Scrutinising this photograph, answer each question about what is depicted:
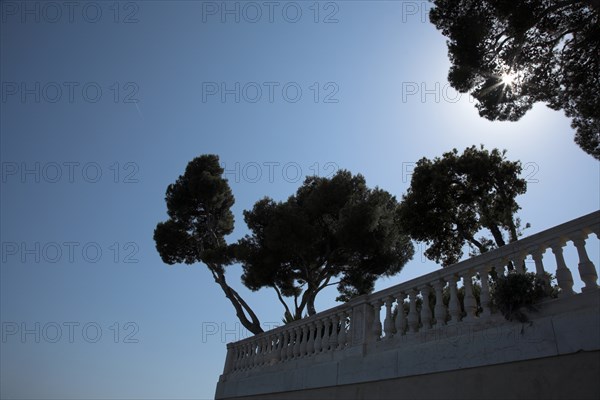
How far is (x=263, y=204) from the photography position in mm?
13883

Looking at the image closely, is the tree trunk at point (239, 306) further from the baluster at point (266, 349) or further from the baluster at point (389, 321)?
the baluster at point (389, 321)

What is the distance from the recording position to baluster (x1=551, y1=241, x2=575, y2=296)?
14.3 feet

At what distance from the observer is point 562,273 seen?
444 cm

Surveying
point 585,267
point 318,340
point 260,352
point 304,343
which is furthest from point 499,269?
point 260,352

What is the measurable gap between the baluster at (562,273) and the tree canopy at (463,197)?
26.8 ft

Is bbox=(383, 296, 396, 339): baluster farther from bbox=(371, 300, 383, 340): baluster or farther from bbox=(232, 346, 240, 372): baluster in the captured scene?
bbox=(232, 346, 240, 372): baluster

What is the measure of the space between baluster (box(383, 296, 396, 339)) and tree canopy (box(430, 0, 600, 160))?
509 cm

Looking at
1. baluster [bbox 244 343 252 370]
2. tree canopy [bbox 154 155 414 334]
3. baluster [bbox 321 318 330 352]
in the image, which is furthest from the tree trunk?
baluster [bbox 321 318 330 352]

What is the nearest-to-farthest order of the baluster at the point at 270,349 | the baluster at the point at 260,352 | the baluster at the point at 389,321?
the baluster at the point at 389,321 < the baluster at the point at 270,349 < the baluster at the point at 260,352

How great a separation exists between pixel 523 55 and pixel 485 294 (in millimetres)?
6075

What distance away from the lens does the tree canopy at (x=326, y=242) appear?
38.9 ft

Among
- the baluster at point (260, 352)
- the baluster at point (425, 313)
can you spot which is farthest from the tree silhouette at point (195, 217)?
the baluster at point (425, 313)

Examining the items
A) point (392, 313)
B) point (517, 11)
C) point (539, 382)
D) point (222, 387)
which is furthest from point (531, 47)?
point (222, 387)

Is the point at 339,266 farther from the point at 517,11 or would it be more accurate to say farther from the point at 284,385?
the point at 517,11
